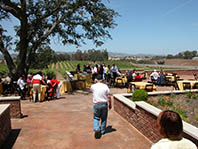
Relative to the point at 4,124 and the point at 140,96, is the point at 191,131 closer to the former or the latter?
the point at 140,96

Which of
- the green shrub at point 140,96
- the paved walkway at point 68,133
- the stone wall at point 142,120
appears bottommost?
the paved walkway at point 68,133

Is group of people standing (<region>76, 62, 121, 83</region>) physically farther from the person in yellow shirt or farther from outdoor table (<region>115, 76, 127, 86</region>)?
the person in yellow shirt

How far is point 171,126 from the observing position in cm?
190

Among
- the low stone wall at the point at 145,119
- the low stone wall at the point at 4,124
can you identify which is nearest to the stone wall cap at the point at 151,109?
the low stone wall at the point at 145,119

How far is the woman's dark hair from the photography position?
1897 mm

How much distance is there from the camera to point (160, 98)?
7723mm

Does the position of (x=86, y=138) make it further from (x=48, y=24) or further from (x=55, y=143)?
(x=48, y=24)

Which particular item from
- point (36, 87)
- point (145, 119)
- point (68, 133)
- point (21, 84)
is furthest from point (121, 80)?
point (68, 133)

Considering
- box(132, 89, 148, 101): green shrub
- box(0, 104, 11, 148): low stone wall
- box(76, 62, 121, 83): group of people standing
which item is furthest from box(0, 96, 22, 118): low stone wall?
box(76, 62, 121, 83): group of people standing

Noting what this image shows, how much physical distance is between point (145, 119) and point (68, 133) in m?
2.25

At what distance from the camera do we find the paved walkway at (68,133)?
4.75 m

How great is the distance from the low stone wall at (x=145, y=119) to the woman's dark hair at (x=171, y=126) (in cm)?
186

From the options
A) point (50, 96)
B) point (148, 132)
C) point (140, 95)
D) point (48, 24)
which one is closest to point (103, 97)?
point (148, 132)

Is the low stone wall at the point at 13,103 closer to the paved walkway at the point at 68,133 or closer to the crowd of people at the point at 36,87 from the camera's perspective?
the paved walkway at the point at 68,133
